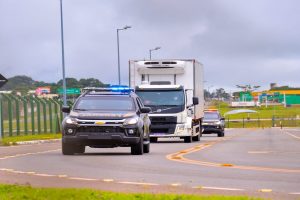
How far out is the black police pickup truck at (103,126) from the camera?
73.3 ft

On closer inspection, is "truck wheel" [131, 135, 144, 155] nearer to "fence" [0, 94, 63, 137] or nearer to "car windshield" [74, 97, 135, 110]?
"car windshield" [74, 97, 135, 110]

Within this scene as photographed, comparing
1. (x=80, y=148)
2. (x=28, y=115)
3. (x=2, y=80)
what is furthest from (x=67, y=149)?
(x=28, y=115)

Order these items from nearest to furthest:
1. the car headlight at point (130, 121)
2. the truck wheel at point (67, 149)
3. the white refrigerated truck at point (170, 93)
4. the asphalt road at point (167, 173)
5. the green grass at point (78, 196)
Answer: the green grass at point (78, 196) → the asphalt road at point (167, 173) → the car headlight at point (130, 121) → the truck wheel at point (67, 149) → the white refrigerated truck at point (170, 93)

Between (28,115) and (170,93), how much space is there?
15953 millimetres

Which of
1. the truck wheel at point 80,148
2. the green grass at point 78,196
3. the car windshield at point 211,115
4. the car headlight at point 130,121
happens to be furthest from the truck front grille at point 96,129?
the car windshield at point 211,115

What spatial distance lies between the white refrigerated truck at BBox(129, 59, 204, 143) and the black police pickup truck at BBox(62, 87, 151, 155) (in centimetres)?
1038

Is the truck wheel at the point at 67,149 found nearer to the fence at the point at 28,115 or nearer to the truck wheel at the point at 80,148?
the truck wheel at the point at 80,148

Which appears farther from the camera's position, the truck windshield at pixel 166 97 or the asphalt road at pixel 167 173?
the truck windshield at pixel 166 97

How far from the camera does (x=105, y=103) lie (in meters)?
23.6

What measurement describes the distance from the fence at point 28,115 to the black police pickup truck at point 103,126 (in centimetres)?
1996

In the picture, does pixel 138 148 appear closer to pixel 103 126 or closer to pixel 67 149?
pixel 103 126

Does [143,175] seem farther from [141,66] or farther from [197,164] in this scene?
[141,66]

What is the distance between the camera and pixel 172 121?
112 ft

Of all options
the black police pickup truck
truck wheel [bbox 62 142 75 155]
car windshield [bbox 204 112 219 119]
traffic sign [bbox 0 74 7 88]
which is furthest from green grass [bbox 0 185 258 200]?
car windshield [bbox 204 112 219 119]
